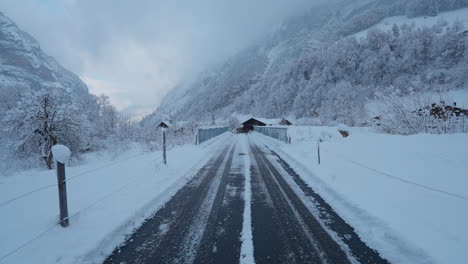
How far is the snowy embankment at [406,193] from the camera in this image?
284 cm

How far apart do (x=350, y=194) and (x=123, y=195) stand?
567 cm

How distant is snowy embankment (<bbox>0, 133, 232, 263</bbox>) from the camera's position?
9.13 feet

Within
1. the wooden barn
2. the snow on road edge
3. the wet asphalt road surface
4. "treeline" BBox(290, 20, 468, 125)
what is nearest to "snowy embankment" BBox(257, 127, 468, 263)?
the wet asphalt road surface

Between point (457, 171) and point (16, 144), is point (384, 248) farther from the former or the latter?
point (16, 144)

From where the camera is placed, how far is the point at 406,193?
4.62m

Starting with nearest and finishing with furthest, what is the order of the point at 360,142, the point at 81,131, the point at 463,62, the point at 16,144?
the point at 360,142
the point at 16,144
the point at 81,131
the point at 463,62

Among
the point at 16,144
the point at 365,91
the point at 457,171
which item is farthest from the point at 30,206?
the point at 365,91

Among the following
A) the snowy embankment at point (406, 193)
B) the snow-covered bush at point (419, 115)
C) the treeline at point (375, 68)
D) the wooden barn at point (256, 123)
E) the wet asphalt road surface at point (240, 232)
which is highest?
the treeline at point (375, 68)

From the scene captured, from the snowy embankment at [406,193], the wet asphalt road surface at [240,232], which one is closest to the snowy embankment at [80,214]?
the wet asphalt road surface at [240,232]

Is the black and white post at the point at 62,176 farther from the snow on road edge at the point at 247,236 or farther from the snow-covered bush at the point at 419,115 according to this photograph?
the snow-covered bush at the point at 419,115

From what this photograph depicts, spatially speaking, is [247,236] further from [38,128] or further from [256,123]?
[256,123]

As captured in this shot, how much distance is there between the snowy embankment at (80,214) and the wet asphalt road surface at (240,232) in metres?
0.33

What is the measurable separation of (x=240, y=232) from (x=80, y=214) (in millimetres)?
3168

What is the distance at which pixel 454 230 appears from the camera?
3.03 m
